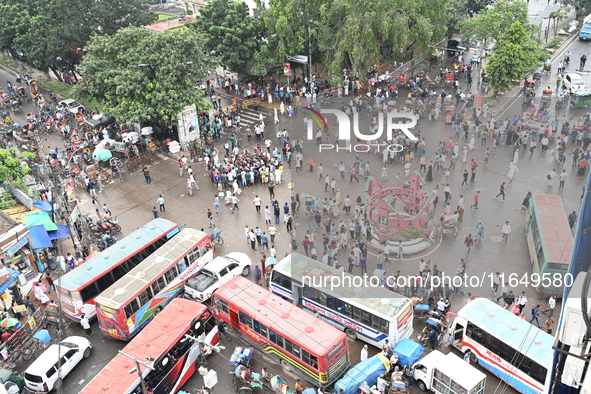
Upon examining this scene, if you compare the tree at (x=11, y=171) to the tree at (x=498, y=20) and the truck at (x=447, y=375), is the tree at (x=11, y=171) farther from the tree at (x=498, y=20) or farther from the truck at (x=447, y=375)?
the tree at (x=498, y=20)

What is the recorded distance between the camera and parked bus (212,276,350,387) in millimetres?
19297

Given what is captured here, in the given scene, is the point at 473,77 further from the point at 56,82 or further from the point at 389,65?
the point at 56,82

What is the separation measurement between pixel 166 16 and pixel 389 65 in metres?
51.0

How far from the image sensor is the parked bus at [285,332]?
1930cm

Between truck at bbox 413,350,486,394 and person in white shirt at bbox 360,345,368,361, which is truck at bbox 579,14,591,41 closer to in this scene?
truck at bbox 413,350,486,394

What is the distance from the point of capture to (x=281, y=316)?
20672mm

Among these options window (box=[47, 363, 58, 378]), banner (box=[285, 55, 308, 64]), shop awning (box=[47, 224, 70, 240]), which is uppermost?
banner (box=[285, 55, 308, 64])

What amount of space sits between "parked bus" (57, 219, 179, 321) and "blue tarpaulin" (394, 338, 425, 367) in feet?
41.5

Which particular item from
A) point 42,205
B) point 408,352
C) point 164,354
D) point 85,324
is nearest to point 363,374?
point 408,352

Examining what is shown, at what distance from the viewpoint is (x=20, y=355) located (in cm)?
2195

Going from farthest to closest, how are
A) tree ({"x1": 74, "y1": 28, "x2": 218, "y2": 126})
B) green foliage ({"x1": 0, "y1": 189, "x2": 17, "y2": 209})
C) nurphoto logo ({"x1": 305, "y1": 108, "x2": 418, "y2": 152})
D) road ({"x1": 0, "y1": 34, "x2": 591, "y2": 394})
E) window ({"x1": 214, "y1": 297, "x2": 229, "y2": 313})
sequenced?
tree ({"x1": 74, "y1": 28, "x2": 218, "y2": 126})
green foliage ({"x1": 0, "y1": 189, "x2": 17, "y2": 209})
nurphoto logo ({"x1": 305, "y1": 108, "x2": 418, "y2": 152})
road ({"x1": 0, "y1": 34, "x2": 591, "y2": 394})
window ({"x1": 214, "y1": 297, "x2": 229, "y2": 313})

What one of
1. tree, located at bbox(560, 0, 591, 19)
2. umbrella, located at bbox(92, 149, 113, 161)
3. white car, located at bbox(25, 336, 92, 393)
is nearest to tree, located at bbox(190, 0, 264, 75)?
umbrella, located at bbox(92, 149, 113, 161)

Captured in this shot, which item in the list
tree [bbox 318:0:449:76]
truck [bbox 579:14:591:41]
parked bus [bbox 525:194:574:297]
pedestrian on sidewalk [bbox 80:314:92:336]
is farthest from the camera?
truck [bbox 579:14:591:41]

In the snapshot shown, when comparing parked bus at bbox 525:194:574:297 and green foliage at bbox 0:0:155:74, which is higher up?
green foliage at bbox 0:0:155:74
